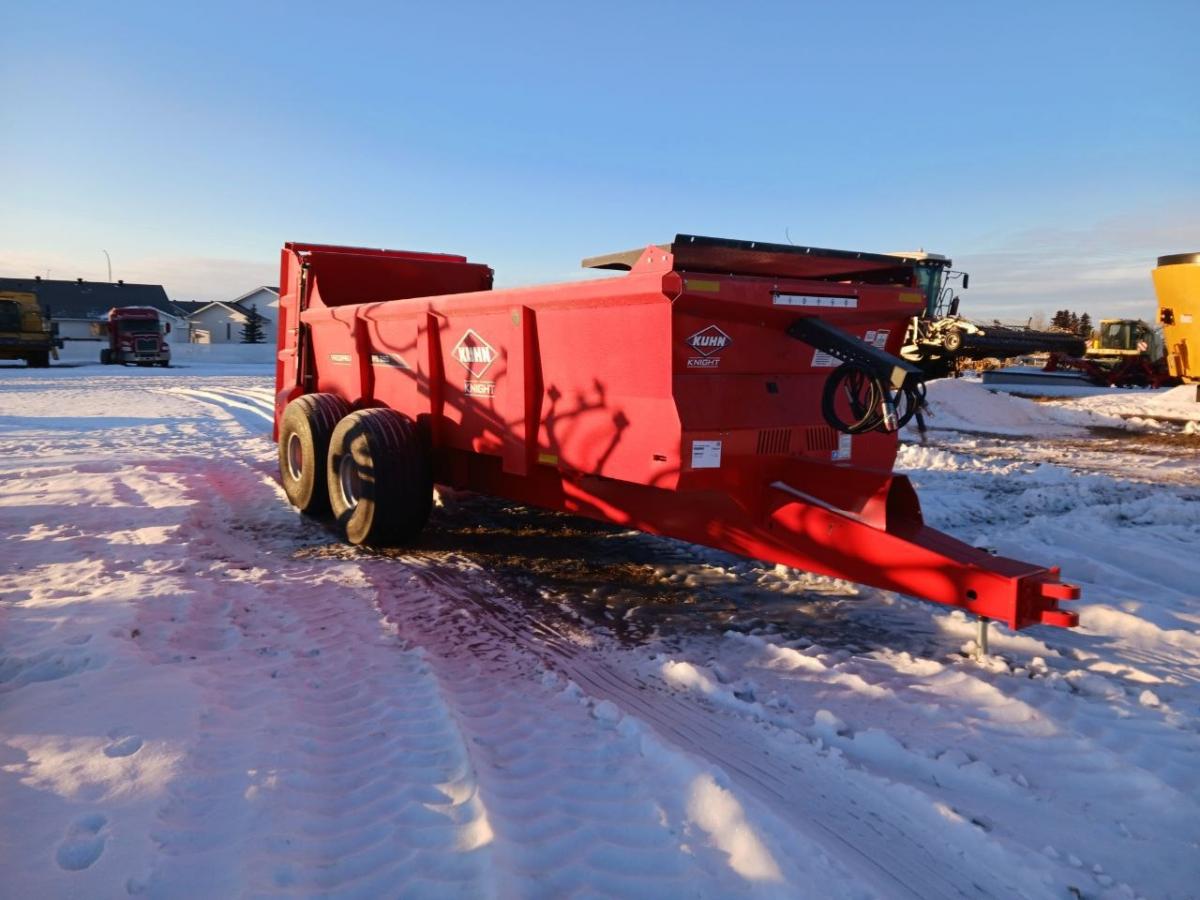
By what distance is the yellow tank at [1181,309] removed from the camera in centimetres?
1917

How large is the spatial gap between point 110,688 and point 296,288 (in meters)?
5.52

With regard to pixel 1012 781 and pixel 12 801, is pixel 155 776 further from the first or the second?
pixel 1012 781

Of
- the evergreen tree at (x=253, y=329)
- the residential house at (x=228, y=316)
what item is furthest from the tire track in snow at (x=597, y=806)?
the residential house at (x=228, y=316)

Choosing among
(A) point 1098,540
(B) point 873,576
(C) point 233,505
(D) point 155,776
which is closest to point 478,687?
(D) point 155,776

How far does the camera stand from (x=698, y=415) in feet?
14.0

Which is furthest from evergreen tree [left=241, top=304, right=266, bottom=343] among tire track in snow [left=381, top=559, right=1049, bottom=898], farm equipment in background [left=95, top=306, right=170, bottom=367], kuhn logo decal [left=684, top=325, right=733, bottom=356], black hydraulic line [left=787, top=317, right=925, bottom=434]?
tire track in snow [left=381, top=559, right=1049, bottom=898]

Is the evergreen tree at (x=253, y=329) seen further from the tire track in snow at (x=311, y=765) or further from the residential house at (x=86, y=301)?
the tire track in snow at (x=311, y=765)

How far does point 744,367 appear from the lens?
4.49m

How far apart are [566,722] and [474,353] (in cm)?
286

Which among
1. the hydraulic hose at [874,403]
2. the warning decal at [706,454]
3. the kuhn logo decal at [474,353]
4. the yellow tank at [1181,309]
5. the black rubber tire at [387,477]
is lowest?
the black rubber tire at [387,477]

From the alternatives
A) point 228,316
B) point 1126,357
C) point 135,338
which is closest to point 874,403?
point 1126,357

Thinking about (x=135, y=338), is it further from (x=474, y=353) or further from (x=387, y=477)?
(x=474, y=353)

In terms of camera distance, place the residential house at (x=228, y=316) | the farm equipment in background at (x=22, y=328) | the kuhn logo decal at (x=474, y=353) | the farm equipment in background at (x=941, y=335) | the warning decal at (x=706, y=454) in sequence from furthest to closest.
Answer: the residential house at (x=228, y=316), the farm equipment in background at (x=22, y=328), the farm equipment in background at (x=941, y=335), the kuhn logo decal at (x=474, y=353), the warning decal at (x=706, y=454)

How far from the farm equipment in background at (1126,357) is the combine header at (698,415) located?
29.5m
